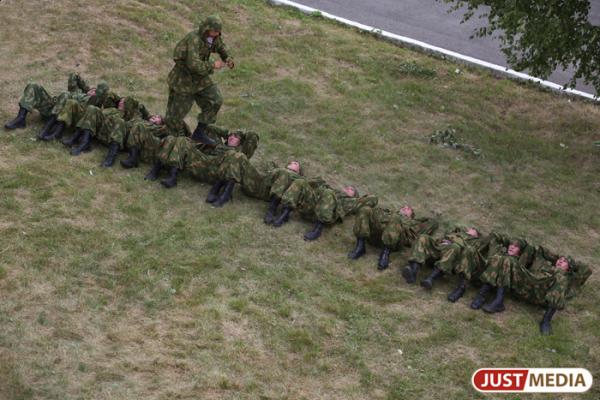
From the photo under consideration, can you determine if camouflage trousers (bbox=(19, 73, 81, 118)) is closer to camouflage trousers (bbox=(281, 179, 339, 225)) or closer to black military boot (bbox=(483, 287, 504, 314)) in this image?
camouflage trousers (bbox=(281, 179, 339, 225))

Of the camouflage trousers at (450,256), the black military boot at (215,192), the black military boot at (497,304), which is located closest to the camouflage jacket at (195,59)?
the black military boot at (215,192)

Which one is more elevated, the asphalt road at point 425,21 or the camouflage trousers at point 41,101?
the asphalt road at point 425,21

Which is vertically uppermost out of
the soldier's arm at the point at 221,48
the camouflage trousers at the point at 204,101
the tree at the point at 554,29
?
the tree at the point at 554,29

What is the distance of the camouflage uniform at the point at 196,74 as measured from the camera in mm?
11273

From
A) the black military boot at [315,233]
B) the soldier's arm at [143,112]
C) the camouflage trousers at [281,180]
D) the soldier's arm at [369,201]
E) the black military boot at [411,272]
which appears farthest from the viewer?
the soldier's arm at [143,112]

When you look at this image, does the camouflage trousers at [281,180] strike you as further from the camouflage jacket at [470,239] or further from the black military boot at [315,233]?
the camouflage jacket at [470,239]

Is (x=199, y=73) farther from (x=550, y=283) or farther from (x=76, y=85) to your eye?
(x=550, y=283)

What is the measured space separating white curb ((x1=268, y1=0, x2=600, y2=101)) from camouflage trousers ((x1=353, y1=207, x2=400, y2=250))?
21.5ft

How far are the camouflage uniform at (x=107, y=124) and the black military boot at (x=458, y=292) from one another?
16.8ft

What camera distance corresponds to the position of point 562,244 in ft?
38.7

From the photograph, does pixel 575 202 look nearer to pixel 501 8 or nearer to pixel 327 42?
pixel 501 8

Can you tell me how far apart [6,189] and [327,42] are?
8.35 meters

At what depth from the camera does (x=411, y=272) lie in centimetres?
1016

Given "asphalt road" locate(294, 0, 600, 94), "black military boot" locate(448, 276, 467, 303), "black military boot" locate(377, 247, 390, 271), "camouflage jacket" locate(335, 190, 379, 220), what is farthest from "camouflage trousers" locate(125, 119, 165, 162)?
"asphalt road" locate(294, 0, 600, 94)
